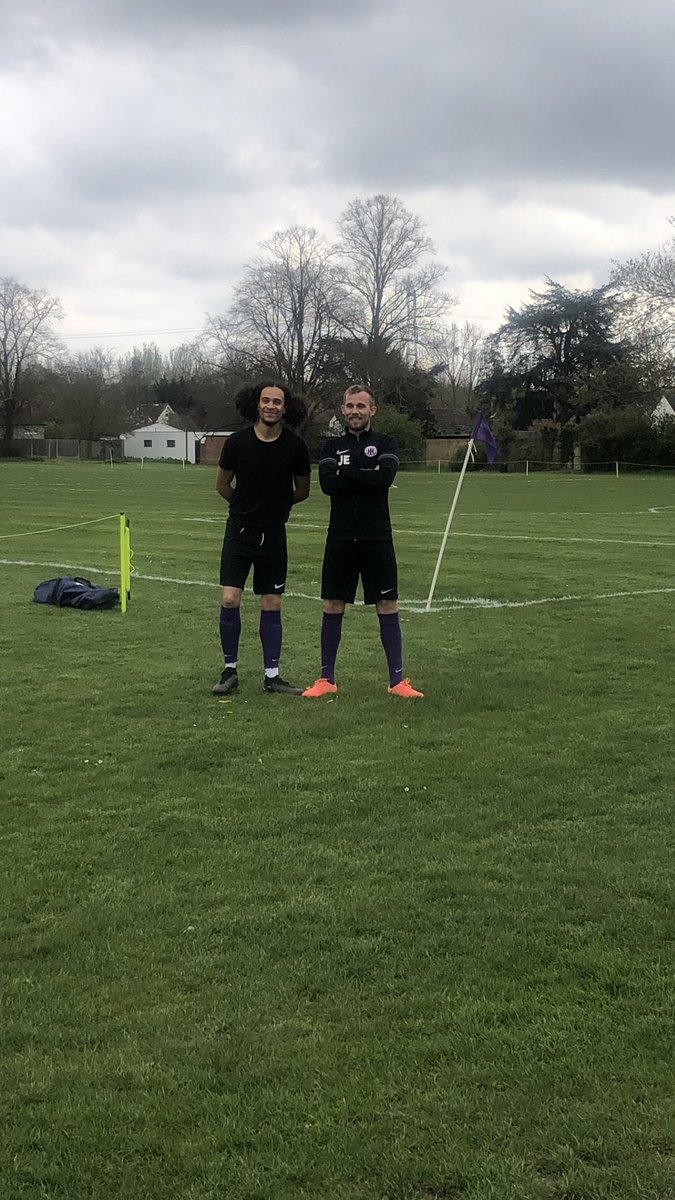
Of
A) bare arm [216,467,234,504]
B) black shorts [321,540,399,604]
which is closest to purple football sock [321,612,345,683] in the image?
black shorts [321,540,399,604]

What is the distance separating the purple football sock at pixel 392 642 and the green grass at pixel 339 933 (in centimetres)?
19

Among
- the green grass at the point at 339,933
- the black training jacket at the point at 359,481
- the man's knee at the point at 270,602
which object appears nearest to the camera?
the green grass at the point at 339,933

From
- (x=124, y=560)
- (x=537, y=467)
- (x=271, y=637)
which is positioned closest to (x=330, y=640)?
(x=271, y=637)

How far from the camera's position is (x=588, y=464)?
58.4 meters

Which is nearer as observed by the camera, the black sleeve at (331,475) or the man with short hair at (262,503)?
the black sleeve at (331,475)

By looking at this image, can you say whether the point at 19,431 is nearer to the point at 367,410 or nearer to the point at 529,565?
the point at 529,565

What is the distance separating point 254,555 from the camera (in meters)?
6.81

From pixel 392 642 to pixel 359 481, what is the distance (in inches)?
43.7

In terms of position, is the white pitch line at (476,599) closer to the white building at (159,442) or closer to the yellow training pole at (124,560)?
the yellow training pole at (124,560)

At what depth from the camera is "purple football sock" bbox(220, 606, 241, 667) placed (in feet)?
22.6

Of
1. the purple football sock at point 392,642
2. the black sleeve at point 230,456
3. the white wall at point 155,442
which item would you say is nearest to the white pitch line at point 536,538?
the purple football sock at point 392,642

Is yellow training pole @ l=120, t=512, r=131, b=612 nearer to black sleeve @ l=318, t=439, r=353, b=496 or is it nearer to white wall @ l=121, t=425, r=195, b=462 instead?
black sleeve @ l=318, t=439, r=353, b=496

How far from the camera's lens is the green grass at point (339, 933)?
91.7 inches

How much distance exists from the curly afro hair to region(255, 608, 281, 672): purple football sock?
4.40 feet
